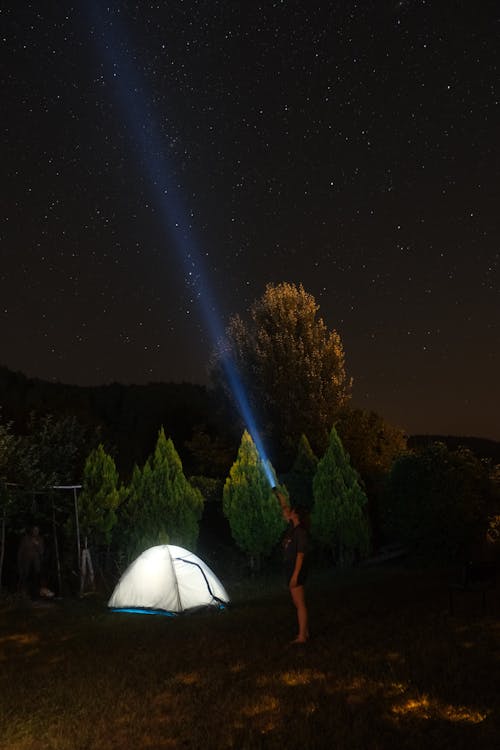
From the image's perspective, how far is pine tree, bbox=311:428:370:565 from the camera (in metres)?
22.9

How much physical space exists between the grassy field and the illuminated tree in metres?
22.2

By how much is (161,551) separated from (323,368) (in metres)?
23.2

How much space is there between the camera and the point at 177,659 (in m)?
9.65

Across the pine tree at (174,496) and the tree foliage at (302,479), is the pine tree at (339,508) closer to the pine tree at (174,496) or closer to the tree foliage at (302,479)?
the tree foliage at (302,479)

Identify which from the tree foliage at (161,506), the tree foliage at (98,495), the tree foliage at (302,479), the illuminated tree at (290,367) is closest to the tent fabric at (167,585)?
the tree foliage at (98,495)

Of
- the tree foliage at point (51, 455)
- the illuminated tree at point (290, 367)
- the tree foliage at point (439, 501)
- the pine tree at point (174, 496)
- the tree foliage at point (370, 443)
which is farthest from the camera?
the illuminated tree at point (290, 367)

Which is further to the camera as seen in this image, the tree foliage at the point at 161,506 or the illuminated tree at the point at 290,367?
the illuminated tree at the point at 290,367

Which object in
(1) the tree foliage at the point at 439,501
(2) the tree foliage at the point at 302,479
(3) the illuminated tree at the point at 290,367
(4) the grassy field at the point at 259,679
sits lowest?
(4) the grassy field at the point at 259,679

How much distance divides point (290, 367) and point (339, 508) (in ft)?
48.8

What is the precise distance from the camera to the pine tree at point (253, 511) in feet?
73.2

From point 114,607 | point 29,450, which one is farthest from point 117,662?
point 29,450

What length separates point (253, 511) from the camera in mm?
22406

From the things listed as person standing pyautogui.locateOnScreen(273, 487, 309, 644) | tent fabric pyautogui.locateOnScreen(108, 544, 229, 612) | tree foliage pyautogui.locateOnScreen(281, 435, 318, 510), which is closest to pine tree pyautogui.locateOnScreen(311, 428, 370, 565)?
tree foliage pyautogui.locateOnScreen(281, 435, 318, 510)

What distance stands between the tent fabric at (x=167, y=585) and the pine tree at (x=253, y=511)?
7.24 meters
